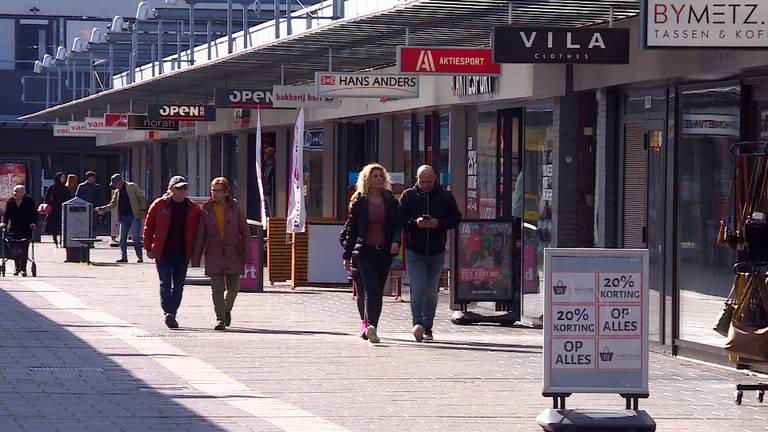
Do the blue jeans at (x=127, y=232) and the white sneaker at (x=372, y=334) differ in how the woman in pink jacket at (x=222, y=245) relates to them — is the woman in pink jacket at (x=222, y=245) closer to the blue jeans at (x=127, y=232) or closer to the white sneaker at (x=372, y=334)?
the white sneaker at (x=372, y=334)

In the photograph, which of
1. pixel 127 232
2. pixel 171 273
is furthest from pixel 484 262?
pixel 127 232

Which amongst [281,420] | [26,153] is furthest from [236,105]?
[26,153]

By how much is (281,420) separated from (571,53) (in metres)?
5.40

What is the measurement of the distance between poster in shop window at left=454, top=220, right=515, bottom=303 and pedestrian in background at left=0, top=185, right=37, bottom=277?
10740mm

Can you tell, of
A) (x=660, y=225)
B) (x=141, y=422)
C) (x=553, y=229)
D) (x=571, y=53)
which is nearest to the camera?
(x=141, y=422)

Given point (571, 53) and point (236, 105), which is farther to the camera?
point (236, 105)

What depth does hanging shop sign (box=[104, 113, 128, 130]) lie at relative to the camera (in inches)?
1478

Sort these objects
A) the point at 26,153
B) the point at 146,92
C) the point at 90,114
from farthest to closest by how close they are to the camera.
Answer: the point at 26,153, the point at 90,114, the point at 146,92

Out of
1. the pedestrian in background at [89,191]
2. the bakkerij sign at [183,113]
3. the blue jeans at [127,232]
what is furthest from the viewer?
the pedestrian in background at [89,191]

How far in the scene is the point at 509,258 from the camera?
59.4 feet

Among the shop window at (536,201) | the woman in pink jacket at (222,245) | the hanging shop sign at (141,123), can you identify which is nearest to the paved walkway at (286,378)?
the woman in pink jacket at (222,245)

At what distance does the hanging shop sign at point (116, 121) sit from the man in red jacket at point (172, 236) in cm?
2023

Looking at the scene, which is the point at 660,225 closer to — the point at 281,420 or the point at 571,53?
the point at 571,53

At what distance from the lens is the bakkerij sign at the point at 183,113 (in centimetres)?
3098
